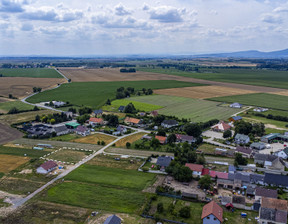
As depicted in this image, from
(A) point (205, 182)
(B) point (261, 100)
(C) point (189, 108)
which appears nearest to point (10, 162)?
(A) point (205, 182)

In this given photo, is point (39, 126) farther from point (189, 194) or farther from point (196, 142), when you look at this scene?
point (189, 194)

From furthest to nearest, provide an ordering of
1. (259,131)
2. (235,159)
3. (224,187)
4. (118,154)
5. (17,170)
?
(259,131) → (118,154) → (235,159) → (17,170) → (224,187)

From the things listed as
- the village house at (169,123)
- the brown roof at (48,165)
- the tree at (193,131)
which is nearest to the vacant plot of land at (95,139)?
the brown roof at (48,165)

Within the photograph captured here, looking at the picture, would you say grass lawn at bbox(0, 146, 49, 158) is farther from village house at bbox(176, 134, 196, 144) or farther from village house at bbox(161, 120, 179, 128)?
village house at bbox(161, 120, 179, 128)

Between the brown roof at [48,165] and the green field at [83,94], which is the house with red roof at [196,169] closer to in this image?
the brown roof at [48,165]

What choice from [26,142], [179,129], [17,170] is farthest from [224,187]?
[26,142]

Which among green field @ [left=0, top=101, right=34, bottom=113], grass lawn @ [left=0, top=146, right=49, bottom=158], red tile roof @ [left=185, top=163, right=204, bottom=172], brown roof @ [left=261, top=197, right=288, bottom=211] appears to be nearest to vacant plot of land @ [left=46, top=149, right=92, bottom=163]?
grass lawn @ [left=0, top=146, right=49, bottom=158]
